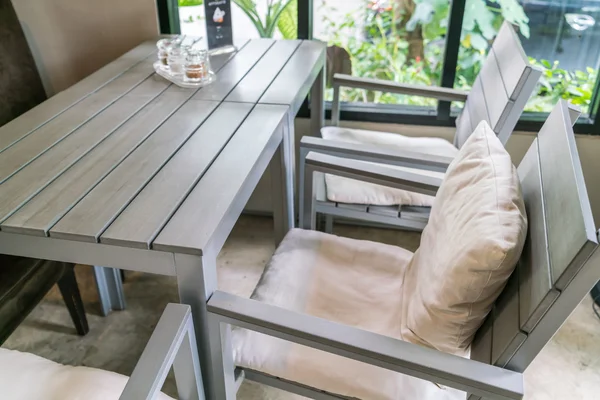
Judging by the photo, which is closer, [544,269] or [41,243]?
[544,269]

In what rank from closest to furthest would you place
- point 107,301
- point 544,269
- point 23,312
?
point 544,269
point 23,312
point 107,301

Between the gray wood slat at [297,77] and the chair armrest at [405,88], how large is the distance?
121 mm

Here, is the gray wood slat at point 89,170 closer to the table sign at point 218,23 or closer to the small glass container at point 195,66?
the small glass container at point 195,66

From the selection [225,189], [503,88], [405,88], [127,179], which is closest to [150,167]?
[127,179]

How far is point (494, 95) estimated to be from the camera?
5.27 feet

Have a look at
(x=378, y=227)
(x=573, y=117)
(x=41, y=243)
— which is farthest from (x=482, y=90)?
(x=41, y=243)

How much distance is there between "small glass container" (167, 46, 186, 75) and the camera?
5.41ft

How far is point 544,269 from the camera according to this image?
852 mm

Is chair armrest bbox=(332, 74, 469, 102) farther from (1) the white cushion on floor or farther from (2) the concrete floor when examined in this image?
(1) the white cushion on floor

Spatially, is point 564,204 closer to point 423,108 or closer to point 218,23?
point 218,23

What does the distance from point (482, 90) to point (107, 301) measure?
4.91 feet

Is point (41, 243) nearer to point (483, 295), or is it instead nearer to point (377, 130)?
point (483, 295)

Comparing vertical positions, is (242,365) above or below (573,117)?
below

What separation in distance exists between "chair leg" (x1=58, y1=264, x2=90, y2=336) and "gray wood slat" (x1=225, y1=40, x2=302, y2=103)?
2.47 ft
